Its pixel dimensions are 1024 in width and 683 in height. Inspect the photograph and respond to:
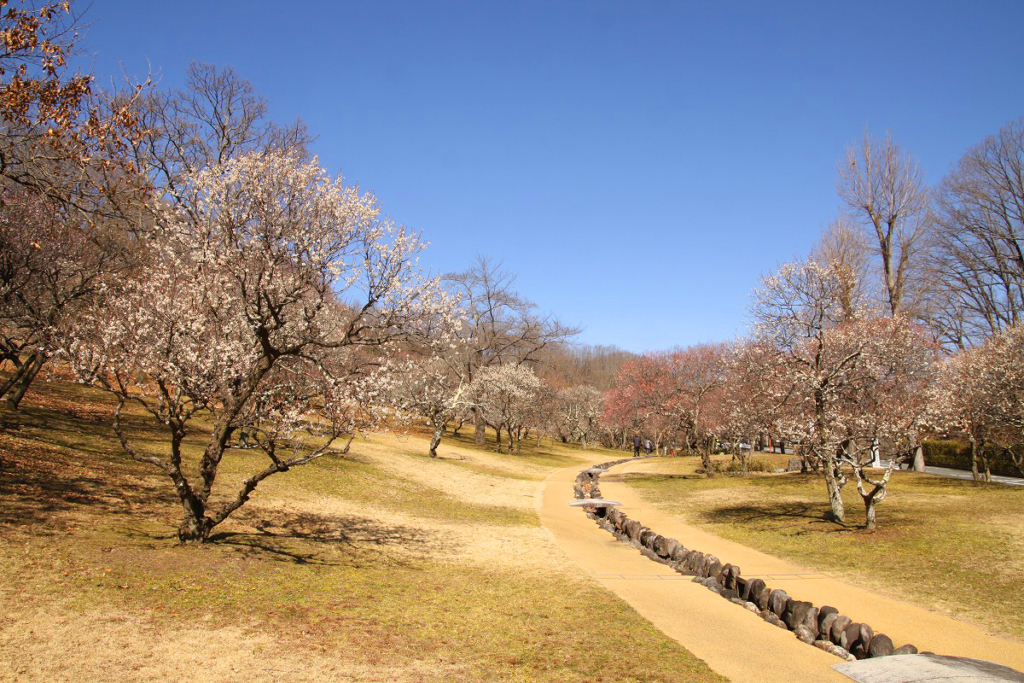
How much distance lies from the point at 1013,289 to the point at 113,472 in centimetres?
4669

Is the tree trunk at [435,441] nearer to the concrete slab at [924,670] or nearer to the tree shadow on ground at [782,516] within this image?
the tree shadow on ground at [782,516]

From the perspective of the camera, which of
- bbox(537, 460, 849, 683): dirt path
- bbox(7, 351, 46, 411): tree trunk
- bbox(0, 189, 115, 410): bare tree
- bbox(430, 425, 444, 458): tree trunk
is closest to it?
bbox(537, 460, 849, 683): dirt path

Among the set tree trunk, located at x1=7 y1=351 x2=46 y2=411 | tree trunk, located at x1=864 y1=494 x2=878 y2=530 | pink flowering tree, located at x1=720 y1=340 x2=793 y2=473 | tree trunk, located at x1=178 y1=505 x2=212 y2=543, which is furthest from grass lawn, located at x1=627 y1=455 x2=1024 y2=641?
tree trunk, located at x1=7 y1=351 x2=46 y2=411

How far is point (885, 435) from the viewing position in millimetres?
17531

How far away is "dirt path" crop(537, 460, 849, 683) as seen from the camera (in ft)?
25.9

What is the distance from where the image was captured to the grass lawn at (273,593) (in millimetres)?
6625

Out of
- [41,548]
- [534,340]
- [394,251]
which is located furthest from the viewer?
[534,340]

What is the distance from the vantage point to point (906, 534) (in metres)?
16.4

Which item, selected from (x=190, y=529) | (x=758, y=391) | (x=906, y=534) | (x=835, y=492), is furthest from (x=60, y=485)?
(x=758, y=391)

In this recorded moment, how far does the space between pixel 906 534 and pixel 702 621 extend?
10.00 m

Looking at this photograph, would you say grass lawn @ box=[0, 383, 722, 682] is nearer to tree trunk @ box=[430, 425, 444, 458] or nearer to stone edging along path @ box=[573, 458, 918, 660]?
stone edging along path @ box=[573, 458, 918, 660]

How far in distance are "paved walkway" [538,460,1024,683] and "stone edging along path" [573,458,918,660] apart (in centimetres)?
21

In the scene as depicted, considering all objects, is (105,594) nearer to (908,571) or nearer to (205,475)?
(205,475)

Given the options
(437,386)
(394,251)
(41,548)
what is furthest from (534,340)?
(41,548)
